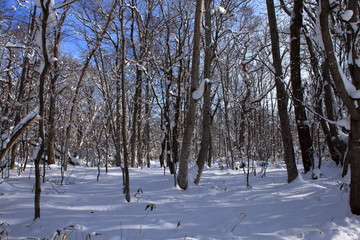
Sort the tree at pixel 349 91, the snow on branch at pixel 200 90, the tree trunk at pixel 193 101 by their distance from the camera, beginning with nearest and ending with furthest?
the tree at pixel 349 91 → the snow on branch at pixel 200 90 → the tree trunk at pixel 193 101

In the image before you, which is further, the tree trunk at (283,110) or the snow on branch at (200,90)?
the tree trunk at (283,110)

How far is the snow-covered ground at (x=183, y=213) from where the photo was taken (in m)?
2.65

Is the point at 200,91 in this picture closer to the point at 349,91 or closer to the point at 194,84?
the point at 194,84

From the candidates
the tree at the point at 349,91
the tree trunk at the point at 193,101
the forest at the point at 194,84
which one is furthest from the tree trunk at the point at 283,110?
the tree at the point at 349,91

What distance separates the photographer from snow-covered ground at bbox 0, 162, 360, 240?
8.70 feet

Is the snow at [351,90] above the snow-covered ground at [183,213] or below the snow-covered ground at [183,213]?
above

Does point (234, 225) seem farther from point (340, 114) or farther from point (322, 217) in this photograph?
point (340, 114)

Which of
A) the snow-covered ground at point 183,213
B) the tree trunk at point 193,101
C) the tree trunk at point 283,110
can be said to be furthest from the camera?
the tree trunk at point 283,110

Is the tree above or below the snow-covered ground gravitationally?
above

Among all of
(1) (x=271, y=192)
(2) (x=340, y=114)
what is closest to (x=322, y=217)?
(1) (x=271, y=192)

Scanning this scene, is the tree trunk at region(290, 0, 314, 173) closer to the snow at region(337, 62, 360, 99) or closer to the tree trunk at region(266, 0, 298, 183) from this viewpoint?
the tree trunk at region(266, 0, 298, 183)

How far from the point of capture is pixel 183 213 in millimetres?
3508

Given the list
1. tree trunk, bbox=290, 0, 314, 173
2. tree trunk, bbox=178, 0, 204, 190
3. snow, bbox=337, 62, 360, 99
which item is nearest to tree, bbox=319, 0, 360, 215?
snow, bbox=337, 62, 360, 99

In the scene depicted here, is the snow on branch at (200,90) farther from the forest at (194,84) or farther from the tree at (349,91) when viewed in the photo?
the tree at (349,91)
